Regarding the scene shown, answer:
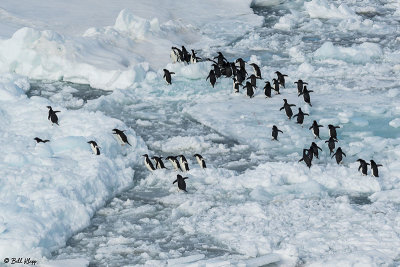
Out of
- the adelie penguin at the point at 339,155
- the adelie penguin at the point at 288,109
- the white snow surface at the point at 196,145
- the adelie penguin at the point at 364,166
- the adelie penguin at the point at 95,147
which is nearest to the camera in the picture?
the white snow surface at the point at 196,145

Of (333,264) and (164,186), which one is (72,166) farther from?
(333,264)

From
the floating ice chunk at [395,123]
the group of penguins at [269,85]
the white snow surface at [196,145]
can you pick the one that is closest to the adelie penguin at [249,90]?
the group of penguins at [269,85]

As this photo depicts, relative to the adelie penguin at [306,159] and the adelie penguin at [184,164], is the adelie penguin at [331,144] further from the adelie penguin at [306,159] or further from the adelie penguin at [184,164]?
the adelie penguin at [184,164]

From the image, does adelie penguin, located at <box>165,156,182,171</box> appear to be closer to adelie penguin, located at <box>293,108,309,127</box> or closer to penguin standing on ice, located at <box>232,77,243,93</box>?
adelie penguin, located at <box>293,108,309,127</box>

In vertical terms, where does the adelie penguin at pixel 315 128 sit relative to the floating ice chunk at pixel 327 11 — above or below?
below

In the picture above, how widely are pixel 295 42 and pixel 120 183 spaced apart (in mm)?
10044

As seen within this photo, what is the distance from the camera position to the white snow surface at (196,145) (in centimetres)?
817

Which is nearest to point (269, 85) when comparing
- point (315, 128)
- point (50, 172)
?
point (315, 128)

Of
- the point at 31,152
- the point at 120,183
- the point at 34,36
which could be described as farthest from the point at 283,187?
the point at 34,36

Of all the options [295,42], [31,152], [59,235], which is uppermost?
[295,42]

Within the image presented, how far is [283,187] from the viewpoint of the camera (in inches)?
388

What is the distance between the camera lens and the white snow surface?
26.8 feet

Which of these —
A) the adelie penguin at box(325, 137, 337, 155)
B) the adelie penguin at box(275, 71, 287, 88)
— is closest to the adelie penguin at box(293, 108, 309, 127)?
the adelie penguin at box(325, 137, 337, 155)

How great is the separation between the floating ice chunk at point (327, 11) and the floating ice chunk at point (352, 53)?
4864 mm
